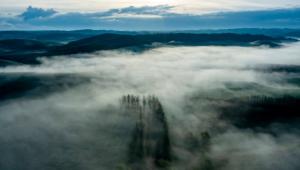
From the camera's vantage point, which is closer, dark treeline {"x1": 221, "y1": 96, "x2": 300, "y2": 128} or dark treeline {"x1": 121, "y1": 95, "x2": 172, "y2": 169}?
dark treeline {"x1": 121, "y1": 95, "x2": 172, "y2": 169}

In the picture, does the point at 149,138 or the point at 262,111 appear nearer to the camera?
the point at 149,138

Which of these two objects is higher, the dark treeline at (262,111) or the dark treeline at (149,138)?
the dark treeline at (262,111)

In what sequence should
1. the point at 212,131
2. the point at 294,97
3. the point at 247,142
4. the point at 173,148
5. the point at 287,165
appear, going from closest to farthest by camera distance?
the point at 287,165, the point at 173,148, the point at 247,142, the point at 212,131, the point at 294,97

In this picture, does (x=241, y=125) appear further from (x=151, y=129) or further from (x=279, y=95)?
(x=279, y=95)

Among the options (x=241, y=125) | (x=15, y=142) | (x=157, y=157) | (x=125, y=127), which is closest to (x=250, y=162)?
(x=157, y=157)

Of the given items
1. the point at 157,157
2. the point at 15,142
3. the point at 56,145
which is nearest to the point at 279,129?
the point at 157,157

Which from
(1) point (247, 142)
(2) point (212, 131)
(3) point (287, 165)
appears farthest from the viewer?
(2) point (212, 131)

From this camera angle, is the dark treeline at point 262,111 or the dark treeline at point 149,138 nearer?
the dark treeline at point 149,138

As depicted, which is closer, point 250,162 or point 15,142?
point 250,162

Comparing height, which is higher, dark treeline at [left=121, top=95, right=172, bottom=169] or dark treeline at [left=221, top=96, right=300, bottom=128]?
dark treeline at [left=221, top=96, right=300, bottom=128]

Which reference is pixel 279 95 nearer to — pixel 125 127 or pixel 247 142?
pixel 247 142

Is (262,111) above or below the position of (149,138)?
above
